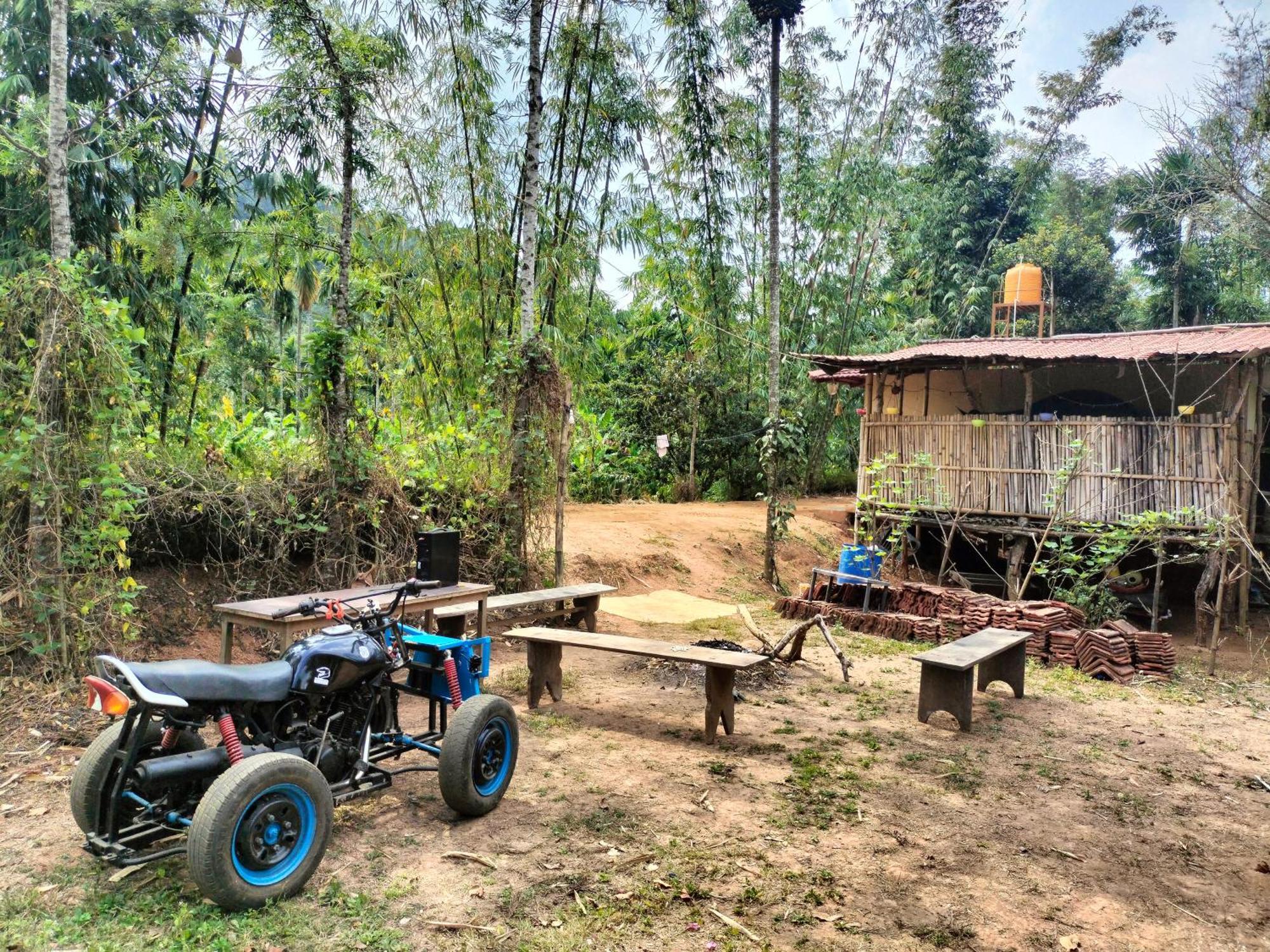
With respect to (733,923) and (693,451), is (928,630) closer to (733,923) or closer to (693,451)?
(733,923)

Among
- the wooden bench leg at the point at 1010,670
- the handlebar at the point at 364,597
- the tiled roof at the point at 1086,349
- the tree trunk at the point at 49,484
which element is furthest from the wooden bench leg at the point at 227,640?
the tiled roof at the point at 1086,349

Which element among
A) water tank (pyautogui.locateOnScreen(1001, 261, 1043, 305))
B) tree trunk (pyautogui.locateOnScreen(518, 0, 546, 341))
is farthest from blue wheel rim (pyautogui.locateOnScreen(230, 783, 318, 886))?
water tank (pyautogui.locateOnScreen(1001, 261, 1043, 305))

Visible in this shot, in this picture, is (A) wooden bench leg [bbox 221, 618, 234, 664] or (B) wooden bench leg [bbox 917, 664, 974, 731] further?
(B) wooden bench leg [bbox 917, 664, 974, 731]

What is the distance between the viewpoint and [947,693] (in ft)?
16.6

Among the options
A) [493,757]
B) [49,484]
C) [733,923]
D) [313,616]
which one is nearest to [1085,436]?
[493,757]

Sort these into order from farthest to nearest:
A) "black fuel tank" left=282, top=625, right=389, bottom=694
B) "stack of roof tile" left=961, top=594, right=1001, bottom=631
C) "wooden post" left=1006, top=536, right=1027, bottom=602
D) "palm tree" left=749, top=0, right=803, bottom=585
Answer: "palm tree" left=749, top=0, right=803, bottom=585 → "wooden post" left=1006, top=536, right=1027, bottom=602 → "stack of roof tile" left=961, top=594, right=1001, bottom=631 → "black fuel tank" left=282, top=625, right=389, bottom=694

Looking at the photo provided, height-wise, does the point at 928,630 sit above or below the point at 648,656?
below

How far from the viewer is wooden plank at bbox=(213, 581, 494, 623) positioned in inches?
161

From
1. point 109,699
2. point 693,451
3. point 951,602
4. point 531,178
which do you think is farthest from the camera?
point 693,451

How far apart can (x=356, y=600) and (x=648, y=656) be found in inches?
71.8

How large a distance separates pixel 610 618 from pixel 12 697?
4.74m

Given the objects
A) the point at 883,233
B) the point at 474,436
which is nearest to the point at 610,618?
the point at 474,436

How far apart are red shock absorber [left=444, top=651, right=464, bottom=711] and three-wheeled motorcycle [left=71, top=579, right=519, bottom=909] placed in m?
0.20

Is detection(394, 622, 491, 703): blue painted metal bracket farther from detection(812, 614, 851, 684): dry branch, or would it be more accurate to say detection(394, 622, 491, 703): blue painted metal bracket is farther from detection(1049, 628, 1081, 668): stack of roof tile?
detection(1049, 628, 1081, 668): stack of roof tile
